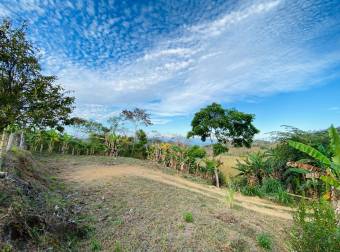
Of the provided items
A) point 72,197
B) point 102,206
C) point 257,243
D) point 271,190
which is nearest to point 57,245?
point 102,206

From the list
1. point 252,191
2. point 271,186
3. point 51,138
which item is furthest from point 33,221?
point 51,138

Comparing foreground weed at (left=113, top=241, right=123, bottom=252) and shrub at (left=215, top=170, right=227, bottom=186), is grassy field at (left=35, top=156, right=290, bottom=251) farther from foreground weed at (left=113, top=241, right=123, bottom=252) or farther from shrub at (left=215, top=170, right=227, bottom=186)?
shrub at (left=215, top=170, right=227, bottom=186)

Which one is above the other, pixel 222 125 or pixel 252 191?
pixel 222 125

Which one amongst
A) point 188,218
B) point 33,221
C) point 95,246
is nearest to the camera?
point 33,221

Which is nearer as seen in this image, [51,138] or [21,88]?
[21,88]

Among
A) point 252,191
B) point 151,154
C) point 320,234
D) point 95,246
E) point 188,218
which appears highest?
point 151,154

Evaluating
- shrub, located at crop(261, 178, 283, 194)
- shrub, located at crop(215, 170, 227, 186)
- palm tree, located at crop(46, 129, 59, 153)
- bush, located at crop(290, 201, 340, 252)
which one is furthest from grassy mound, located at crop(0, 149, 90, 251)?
palm tree, located at crop(46, 129, 59, 153)

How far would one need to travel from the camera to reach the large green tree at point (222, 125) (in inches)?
646

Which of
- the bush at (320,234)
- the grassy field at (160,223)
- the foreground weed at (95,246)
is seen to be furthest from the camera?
the grassy field at (160,223)

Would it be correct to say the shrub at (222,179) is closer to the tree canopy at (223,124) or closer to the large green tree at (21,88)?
the tree canopy at (223,124)

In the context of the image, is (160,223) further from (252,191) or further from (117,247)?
(252,191)

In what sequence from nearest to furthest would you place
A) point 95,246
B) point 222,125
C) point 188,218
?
point 95,246, point 188,218, point 222,125

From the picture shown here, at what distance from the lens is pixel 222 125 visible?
16.4 meters

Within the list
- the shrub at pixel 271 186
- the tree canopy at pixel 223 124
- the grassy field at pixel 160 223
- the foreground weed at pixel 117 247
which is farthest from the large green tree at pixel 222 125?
the foreground weed at pixel 117 247
